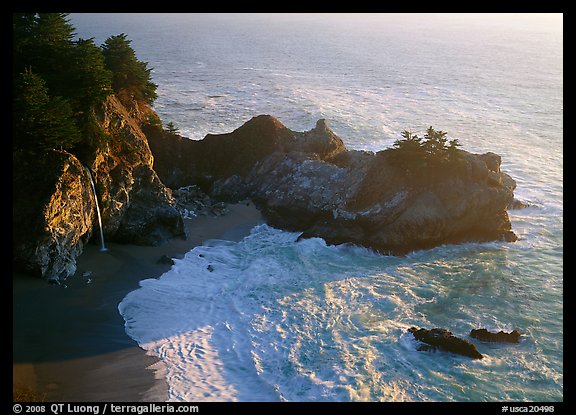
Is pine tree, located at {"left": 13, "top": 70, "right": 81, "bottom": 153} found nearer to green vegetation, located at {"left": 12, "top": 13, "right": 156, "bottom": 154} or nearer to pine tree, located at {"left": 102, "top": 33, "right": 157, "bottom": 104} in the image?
green vegetation, located at {"left": 12, "top": 13, "right": 156, "bottom": 154}

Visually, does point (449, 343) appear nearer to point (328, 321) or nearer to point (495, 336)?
point (495, 336)

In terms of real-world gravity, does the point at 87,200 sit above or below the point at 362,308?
above

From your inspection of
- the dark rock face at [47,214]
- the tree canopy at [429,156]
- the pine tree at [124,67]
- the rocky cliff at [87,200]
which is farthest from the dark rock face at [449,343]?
the pine tree at [124,67]

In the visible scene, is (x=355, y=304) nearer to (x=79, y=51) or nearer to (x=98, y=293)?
(x=98, y=293)

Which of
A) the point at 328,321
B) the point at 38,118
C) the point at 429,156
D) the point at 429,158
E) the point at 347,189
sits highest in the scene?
the point at 38,118

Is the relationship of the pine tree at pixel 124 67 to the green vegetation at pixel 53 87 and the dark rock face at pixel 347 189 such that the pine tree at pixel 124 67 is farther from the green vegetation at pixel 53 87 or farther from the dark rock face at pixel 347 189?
the dark rock face at pixel 347 189

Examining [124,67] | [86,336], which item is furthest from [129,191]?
[86,336]
